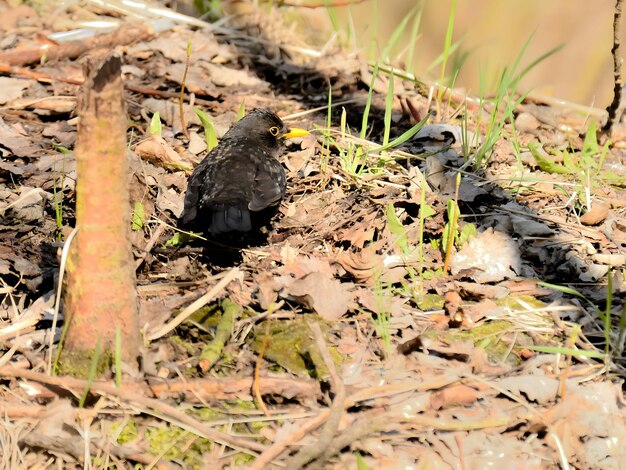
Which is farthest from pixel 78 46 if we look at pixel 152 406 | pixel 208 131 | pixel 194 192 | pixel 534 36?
pixel 534 36

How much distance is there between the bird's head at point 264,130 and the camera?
5273 mm

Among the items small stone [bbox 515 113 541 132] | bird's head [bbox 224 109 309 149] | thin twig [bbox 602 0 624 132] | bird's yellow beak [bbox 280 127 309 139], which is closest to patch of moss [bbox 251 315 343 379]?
bird's head [bbox 224 109 309 149]

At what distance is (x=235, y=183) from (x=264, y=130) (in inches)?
31.2

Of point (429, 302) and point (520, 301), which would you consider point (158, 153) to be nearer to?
point (429, 302)

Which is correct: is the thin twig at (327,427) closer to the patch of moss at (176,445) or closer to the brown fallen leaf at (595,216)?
the patch of moss at (176,445)

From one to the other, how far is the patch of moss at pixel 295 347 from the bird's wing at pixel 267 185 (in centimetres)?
102

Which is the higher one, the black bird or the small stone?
the small stone

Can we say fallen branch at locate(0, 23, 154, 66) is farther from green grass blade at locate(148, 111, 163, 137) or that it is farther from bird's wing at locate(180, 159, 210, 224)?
bird's wing at locate(180, 159, 210, 224)

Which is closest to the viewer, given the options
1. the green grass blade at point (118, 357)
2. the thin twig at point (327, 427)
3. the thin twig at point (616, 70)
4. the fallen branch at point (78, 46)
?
the thin twig at point (327, 427)

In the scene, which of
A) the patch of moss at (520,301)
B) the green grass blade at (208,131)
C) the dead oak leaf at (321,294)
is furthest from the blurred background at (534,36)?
the dead oak leaf at (321,294)

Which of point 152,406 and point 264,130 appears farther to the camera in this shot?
point 264,130

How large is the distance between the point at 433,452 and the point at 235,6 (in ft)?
18.5

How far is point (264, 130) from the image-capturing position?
17.4 ft

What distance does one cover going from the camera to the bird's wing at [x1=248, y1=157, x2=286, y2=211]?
448cm
